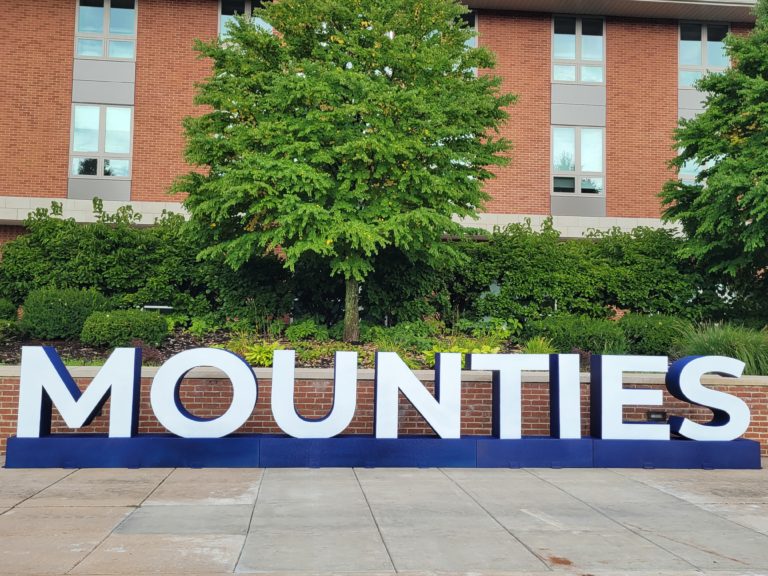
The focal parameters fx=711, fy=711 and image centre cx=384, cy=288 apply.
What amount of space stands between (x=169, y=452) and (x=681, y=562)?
21.3ft

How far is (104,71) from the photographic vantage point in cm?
2114

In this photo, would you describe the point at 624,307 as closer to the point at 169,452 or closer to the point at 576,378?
the point at 576,378

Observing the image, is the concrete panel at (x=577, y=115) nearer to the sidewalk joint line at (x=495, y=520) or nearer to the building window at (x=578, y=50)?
the building window at (x=578, y=50)

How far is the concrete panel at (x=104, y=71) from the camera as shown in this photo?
827 inches

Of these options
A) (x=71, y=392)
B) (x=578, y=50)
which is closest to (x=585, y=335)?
(x=71, y=392)

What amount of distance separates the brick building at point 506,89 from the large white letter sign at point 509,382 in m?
11.3

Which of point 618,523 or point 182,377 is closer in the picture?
point 618,523

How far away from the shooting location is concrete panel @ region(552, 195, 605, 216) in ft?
72.1

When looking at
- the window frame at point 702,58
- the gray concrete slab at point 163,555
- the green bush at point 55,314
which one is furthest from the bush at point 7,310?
the window frame at point 702,58

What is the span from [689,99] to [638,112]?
1.80 m

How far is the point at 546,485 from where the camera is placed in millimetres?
8500

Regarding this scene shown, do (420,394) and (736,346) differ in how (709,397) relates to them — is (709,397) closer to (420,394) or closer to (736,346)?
(736,346)

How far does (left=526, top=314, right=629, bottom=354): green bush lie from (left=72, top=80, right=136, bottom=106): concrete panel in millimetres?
14304

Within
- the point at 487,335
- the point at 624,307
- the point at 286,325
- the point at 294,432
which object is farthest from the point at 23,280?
the point at 624,307
